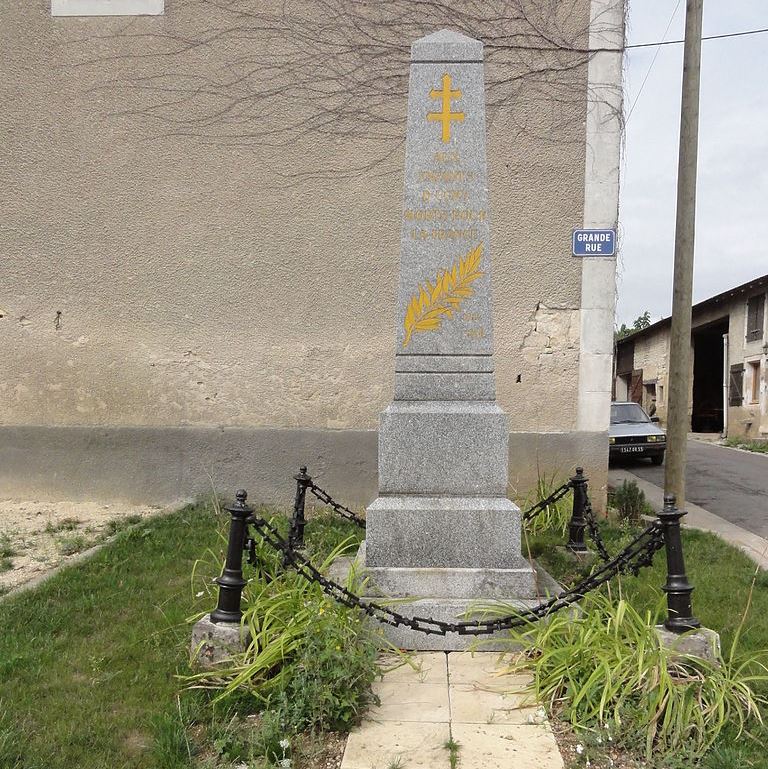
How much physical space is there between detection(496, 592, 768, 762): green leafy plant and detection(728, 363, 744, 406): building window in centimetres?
1912

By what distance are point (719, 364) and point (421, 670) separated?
27.6 metres

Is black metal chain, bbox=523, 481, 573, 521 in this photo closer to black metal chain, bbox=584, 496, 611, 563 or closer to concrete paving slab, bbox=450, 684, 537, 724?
black metal chain, bbox=584, 496, 611, 563

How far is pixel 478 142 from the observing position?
406 centimetres

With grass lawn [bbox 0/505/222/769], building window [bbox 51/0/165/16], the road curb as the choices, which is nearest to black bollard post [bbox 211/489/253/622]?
grass lawn [bbox 0/505/222/769]

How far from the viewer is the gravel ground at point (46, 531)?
16.2 ft

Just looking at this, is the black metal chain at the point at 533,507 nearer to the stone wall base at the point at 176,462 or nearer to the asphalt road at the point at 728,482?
the stone wall base at the point at 176,462

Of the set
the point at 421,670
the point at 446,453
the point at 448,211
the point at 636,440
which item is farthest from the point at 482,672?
the point at 636,440

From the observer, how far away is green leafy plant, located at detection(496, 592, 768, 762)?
256cm

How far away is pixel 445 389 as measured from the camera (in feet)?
13.1

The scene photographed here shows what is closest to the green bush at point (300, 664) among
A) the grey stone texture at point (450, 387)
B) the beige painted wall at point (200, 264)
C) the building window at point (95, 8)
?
the grey stone texture at point (450, 387)

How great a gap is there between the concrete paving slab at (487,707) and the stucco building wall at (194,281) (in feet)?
13.8

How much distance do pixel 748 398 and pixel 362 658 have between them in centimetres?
1987

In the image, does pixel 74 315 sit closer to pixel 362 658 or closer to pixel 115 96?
pixel 115 96

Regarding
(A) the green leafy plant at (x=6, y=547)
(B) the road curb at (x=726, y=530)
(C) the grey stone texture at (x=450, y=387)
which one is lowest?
(A) the green leafy plant at (x=6, y=547)
